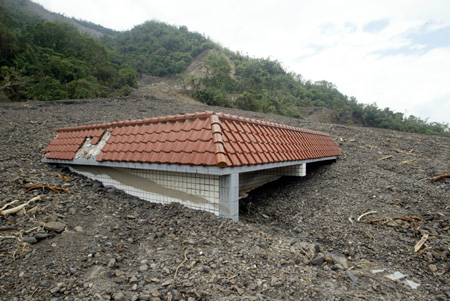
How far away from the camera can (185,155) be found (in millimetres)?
3738

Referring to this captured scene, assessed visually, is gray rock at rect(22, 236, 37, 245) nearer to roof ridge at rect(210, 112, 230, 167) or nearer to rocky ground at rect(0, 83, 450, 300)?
rocky ground at rect(0, 83, 450, 300)

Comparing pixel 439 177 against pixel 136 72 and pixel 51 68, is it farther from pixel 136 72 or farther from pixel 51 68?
pixel 136 72

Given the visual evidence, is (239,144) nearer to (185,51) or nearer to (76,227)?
(76,227)

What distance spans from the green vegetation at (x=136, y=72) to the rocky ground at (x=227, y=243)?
1516cm

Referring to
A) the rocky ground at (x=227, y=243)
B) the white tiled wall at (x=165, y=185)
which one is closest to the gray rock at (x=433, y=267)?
the rocky ground at (x=227, y=243)

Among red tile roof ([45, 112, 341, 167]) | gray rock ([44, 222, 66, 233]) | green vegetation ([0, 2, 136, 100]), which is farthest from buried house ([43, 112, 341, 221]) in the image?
green vegetation ([0, 2, 136, 100])

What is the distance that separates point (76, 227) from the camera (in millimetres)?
3539

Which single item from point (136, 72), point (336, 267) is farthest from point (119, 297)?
point (136, 72)

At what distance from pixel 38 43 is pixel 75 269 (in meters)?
31.4

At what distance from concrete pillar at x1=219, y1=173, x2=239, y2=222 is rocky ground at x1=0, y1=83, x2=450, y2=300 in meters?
0.19

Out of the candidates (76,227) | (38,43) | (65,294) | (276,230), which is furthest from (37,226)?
(38,43)

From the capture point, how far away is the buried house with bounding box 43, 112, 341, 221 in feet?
11.9

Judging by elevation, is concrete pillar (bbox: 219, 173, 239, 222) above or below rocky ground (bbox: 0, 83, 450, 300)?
above

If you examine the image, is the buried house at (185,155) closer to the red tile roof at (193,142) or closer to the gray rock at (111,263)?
the red tile roof at (193,142)
